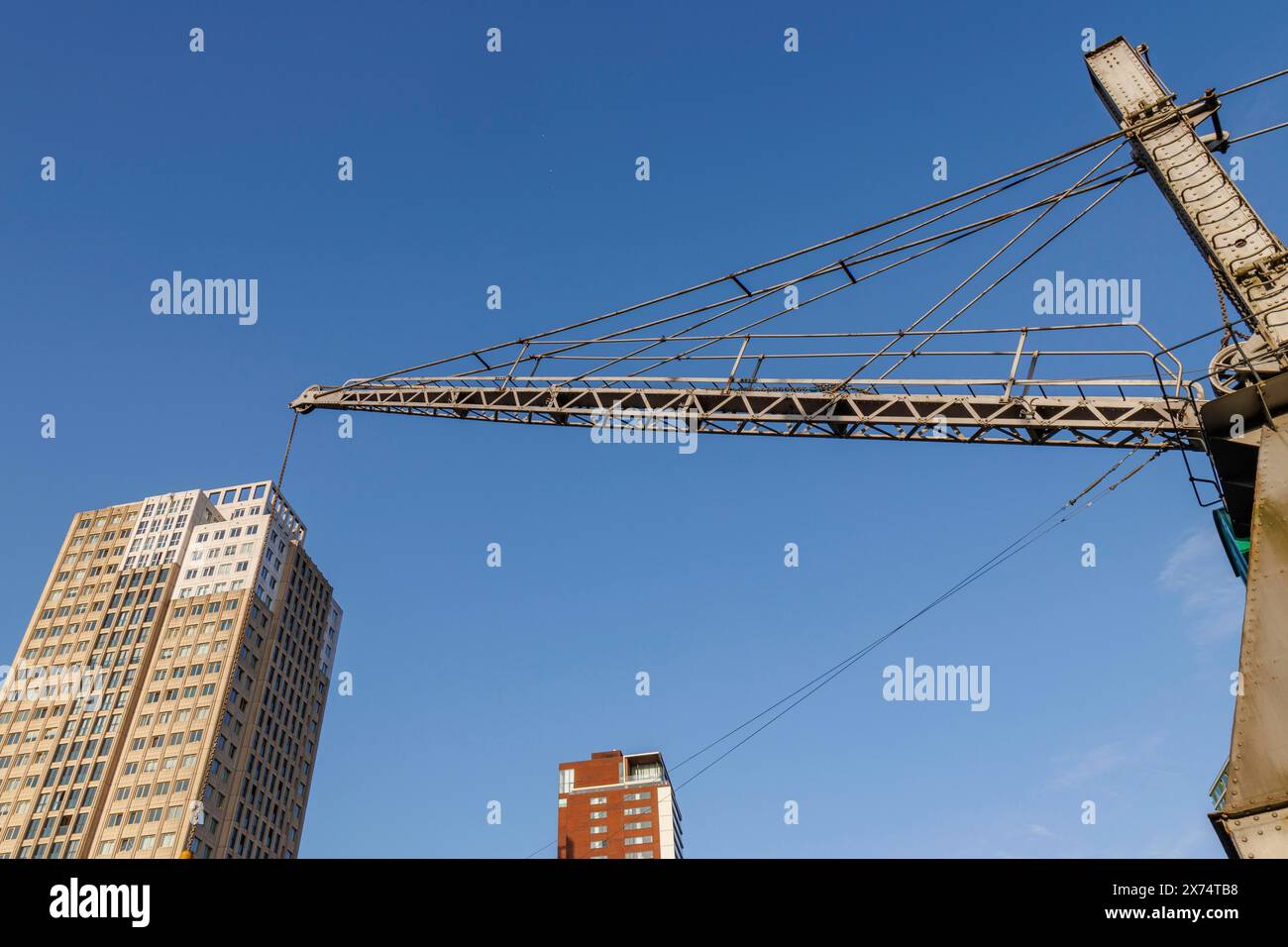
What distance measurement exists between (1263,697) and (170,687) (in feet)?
306

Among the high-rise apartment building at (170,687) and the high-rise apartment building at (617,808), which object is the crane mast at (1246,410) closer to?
the high-rise apartment building at (170,687)

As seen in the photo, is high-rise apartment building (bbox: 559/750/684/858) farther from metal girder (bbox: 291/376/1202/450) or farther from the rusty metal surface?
the rusty metal surface

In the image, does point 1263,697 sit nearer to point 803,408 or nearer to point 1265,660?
point 1265,660

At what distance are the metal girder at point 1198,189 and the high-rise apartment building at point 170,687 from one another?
83243 millimetres

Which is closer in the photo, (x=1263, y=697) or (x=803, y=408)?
(x=1263, y=697)

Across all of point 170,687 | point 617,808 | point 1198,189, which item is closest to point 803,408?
point 1198,189

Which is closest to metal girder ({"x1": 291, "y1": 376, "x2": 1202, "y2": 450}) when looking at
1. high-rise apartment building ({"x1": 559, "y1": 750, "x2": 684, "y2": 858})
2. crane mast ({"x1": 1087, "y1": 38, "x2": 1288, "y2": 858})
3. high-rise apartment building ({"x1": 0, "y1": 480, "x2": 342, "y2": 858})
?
crane mast ({"x1": 1087, "y1": 38, "x2": 1288, "y2": 858})

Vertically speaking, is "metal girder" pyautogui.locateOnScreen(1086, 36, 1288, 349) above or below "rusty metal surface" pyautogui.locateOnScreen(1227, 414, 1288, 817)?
above

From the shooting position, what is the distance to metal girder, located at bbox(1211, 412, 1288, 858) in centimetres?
1499

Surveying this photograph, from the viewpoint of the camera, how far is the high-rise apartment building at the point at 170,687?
83.6 metres

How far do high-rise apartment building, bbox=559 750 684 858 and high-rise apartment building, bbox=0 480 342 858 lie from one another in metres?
64.5

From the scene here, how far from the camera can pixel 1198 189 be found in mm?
22250
